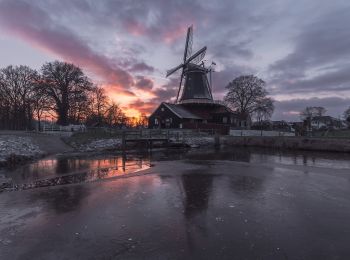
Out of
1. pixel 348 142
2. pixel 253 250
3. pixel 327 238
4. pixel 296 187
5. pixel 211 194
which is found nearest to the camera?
pixel 253 250

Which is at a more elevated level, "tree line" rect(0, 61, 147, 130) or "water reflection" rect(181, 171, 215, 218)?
"tree line" rect(0, 61, 147, 130)

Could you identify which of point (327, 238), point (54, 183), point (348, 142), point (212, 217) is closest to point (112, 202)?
point (212, 217)

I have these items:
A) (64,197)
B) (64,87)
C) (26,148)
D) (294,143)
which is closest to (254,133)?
(294,143)

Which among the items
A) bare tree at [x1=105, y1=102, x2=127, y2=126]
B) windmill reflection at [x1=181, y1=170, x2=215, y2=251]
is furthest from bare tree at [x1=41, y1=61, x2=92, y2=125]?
windmill reflection at [x1=181, y1=170, x2=215, y2=251]

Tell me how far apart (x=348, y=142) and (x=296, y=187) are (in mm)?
19071

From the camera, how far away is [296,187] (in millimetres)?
12609

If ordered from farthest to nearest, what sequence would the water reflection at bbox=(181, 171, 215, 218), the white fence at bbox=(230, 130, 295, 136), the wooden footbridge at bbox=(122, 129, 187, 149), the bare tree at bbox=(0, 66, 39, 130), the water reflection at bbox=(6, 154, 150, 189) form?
the bare tree at bbox=(0, 66, 39, 130) < the white fence at bbox=(230, 130, 295, 136) < the wooden footbridge at bbox=(122, 129, 187, 149) < the water reflection at bbox=(6, 154, 150, 189) < the water reflection at bbox=(181, 171, 215, 218)

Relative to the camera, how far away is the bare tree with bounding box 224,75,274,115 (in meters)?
57.7

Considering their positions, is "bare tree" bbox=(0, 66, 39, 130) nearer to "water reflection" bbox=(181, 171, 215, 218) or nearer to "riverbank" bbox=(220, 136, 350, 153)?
"riverbank" bbox=(220, 136, 350, 153)

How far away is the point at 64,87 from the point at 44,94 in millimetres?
3213

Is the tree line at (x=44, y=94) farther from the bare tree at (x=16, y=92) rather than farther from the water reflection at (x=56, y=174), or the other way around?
the water reflection at (x=56, y=174)

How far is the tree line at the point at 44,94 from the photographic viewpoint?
4653 centimetres

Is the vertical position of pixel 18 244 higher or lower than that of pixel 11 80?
lower

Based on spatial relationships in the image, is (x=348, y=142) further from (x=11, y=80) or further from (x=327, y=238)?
(x=11, y=80)
